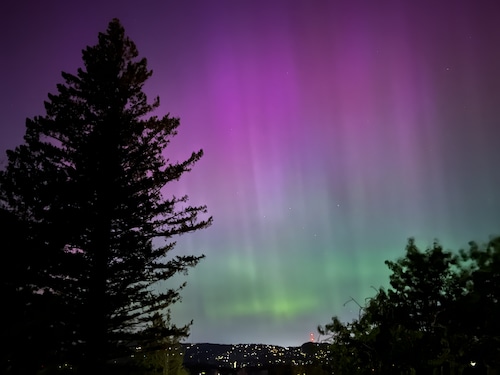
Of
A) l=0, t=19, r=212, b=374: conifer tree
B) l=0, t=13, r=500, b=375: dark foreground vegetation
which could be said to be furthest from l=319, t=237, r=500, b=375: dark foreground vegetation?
l=0, t=19, r=212, b=374: conifer tree

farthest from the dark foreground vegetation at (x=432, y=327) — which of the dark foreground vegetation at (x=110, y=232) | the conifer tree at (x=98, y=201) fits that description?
the conifer tree at (x=98, y=201)

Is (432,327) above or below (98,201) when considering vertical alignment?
below

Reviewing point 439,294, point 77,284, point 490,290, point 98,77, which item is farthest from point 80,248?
point 490,290

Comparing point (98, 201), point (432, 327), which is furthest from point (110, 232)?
point (432, 327)

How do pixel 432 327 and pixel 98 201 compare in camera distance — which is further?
pixel 98 201

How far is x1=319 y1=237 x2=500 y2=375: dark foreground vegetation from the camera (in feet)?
28.5

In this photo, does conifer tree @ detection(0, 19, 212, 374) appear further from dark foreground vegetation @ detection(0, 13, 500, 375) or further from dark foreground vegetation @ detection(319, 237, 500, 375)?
dark foreground vegetation @ detection(319, 237, 500, 375)

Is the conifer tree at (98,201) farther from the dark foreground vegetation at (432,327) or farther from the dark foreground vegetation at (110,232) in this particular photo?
the dark foreground vegetation at (432,327)

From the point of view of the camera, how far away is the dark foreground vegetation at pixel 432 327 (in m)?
8.70

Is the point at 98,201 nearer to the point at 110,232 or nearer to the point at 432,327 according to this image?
the point at 110,232

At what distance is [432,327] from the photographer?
1001 centimetres

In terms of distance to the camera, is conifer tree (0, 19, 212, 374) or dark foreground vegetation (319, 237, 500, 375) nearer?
dark foreground vegetation (319, 237, 500, 375)

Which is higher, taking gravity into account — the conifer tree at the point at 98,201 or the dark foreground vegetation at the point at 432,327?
the conifer tree at the point at 98,201

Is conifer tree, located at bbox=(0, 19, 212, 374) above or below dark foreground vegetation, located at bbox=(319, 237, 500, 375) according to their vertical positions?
above
